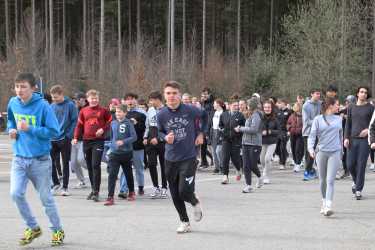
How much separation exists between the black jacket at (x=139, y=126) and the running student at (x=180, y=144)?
11.7 ft

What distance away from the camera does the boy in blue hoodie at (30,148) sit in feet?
24.2

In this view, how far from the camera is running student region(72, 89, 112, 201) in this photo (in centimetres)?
1102

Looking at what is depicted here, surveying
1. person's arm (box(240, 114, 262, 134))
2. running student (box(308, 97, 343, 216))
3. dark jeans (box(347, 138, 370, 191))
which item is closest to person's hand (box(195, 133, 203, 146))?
running student (box(308, 97, 343, 216))

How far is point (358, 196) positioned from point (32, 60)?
91.0 ft

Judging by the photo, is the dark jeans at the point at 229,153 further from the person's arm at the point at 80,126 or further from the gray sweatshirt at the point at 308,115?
the person's arm at the point at 80,126

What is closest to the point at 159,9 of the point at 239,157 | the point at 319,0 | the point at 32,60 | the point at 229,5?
the point at 229,5

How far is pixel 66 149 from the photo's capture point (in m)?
12.1

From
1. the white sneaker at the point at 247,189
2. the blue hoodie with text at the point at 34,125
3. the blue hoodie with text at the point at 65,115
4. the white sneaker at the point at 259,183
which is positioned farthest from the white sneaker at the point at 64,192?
the blue hoodie with text at the point at 34,125

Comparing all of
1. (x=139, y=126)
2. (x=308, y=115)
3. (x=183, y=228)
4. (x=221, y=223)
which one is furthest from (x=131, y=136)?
(x=308, y=115)

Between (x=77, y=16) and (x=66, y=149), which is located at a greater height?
(x=77, y=16)

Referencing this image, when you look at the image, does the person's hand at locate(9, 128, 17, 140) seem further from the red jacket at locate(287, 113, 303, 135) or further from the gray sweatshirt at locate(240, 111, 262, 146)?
the red jacket at locate(287, 113, 303, 135)

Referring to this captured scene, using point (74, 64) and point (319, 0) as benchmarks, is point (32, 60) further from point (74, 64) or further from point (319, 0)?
point (319, 0)

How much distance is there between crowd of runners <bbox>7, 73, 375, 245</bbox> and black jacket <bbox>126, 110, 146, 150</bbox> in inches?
0.7

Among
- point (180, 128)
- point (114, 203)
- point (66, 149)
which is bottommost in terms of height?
point (114, 203)
